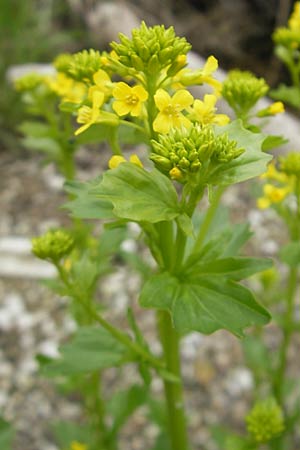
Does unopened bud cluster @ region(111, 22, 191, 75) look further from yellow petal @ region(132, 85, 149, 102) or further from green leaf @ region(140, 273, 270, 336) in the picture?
green leaf @ region(140, 273, 270, 336)

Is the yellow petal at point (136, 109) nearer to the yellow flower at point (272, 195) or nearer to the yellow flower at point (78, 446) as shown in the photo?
the yellow flower at point (272, 195)

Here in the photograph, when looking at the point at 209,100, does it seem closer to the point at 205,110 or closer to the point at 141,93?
the point at 205,110

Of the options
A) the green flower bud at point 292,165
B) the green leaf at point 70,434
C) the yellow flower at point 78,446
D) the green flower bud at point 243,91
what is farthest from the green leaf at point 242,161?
the green leaf at point 70,434

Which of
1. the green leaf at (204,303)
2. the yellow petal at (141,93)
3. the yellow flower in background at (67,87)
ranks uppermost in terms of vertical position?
the yellow petal at (141,93)

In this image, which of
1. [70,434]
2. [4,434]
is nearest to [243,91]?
[4,434]

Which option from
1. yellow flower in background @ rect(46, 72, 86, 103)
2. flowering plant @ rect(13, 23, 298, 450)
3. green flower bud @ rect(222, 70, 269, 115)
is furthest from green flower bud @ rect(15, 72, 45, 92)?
green flower bud @ rect(222, 70, 269, 115)
